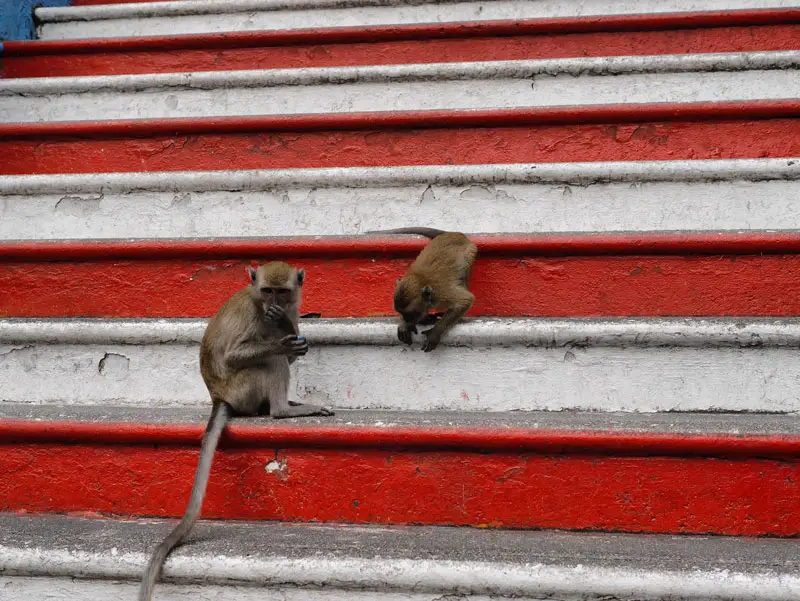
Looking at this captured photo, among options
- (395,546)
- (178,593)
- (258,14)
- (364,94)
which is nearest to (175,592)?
(178,593)

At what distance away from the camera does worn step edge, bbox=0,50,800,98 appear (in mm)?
2605

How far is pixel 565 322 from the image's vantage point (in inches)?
73.2

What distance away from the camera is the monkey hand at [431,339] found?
1.84 metres

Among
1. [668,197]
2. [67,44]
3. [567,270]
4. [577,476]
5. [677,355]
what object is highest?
[67,44]

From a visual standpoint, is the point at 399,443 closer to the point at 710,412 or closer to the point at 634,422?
the point at 634,422

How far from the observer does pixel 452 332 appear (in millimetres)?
1875

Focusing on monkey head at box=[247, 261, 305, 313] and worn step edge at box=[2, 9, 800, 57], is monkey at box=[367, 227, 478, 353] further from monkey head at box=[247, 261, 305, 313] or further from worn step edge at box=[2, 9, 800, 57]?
worn step edge at box=[2, 9, 800, 57]

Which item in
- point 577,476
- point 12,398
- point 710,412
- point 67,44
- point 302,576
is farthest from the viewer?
point 67,44

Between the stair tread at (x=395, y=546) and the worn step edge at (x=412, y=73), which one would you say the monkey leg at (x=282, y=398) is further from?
the worn step edge at (x=412, y=73)

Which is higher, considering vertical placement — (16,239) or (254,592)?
(16,239)

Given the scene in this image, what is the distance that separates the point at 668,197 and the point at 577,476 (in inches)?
38.4

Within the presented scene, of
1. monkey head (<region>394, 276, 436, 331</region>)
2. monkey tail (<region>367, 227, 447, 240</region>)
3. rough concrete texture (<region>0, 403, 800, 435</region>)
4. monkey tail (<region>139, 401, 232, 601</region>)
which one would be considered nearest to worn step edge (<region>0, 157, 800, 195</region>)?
monkey tail (<region>367, 227, 447, 240</region>)

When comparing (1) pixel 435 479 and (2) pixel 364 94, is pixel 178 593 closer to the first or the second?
(1) pixel 435 479

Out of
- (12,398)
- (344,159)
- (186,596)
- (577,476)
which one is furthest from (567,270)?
(12,398)
